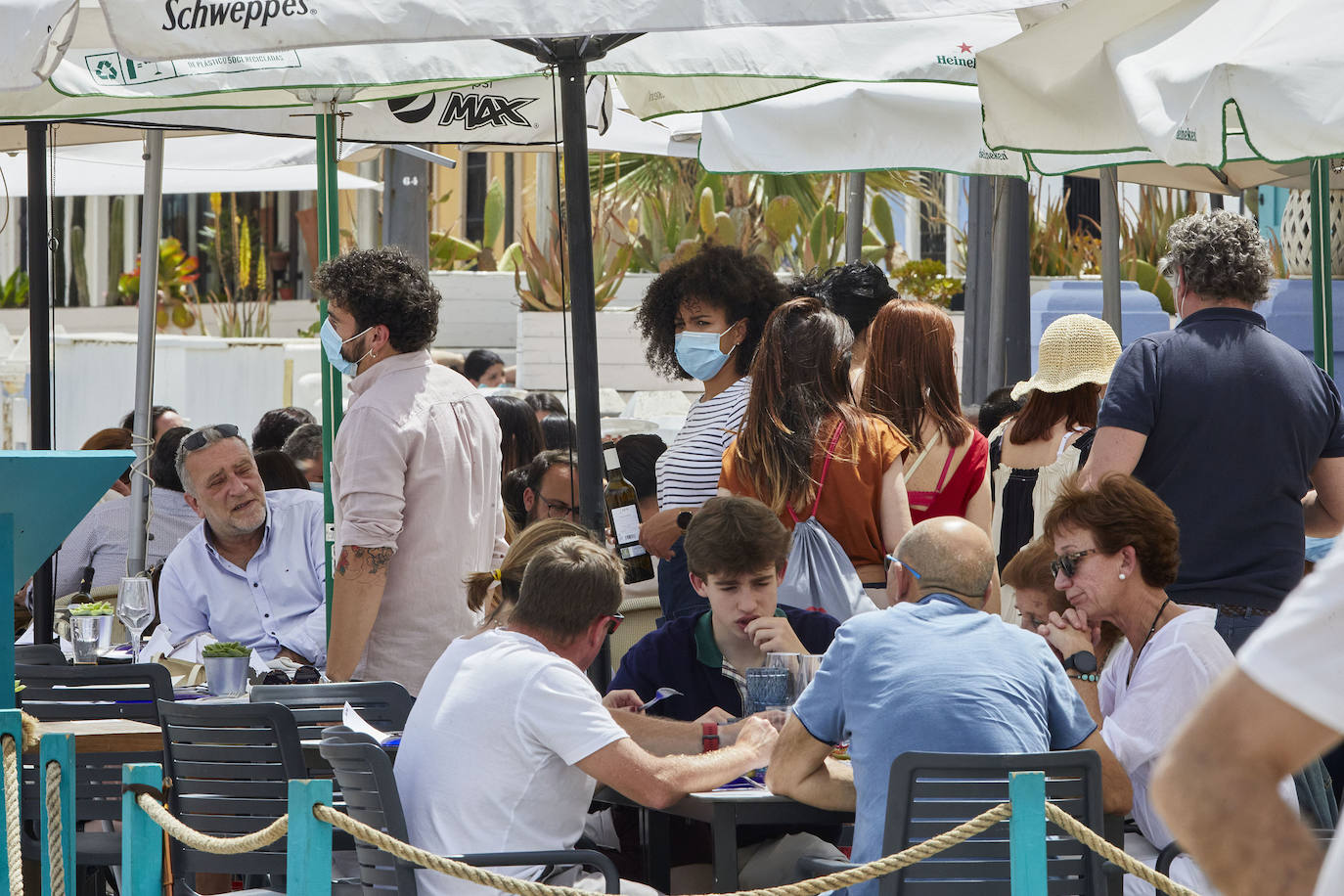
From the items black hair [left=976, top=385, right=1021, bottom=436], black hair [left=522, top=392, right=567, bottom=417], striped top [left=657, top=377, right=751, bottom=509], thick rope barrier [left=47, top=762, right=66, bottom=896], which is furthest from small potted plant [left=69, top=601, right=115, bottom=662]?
black hair [left=522, top=392, right=567, bottom=417]

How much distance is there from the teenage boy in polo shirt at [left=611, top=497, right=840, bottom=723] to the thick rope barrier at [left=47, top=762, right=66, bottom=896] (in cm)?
136

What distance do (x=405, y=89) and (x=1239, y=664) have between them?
532 cm

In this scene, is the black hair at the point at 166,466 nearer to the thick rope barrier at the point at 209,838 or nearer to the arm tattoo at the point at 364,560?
the arm tattoo at the point at 364,560

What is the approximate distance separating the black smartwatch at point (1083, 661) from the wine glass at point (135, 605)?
114 inches

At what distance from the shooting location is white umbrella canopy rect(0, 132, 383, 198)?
9.96 m

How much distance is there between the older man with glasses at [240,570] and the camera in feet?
19.9

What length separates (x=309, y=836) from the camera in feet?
11.3

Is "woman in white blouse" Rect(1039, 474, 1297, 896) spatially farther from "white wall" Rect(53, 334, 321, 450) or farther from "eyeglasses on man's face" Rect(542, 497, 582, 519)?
"white wall" Rect(53, 334, 321, 450)

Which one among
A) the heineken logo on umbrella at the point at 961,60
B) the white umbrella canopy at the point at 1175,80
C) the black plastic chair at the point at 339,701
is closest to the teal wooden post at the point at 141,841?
the black plastic chair at the point at 339,701

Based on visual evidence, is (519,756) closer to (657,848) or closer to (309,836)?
(309,836)

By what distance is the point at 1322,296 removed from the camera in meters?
6.00

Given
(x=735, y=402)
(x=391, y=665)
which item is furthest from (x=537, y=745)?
(x=735, y=402)

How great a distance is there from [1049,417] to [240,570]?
285 centimetres

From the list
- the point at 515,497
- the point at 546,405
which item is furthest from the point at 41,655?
the point at 546,405
